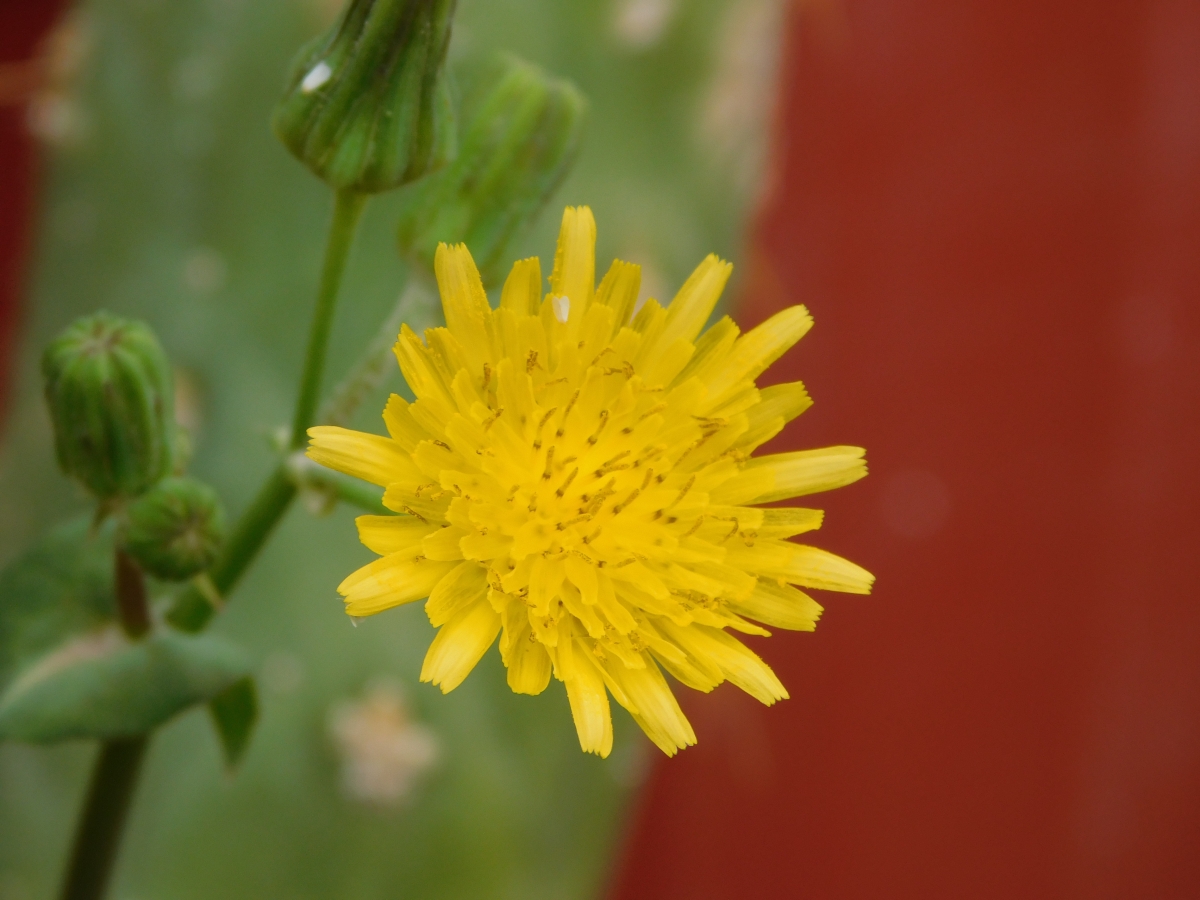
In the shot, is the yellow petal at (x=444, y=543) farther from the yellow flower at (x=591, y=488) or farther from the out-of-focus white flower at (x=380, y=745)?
the out-of-focus white flower at (x=380, y=745)

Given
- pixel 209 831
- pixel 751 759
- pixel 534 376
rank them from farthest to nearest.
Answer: pixel 751 759, pixel 209 831, pixel 534 376

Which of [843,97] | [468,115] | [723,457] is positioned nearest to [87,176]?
[468,115]

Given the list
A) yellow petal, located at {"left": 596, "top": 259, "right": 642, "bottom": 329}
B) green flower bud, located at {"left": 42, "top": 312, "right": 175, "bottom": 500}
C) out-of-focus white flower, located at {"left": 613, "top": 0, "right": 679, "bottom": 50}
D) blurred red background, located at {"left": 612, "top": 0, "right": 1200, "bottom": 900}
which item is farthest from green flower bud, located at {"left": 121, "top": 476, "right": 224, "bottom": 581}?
blurred red background, located at {"left": 612, "top": 0, "right": 1200, "bottom": 900}

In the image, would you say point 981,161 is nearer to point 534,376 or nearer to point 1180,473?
point 1180,473

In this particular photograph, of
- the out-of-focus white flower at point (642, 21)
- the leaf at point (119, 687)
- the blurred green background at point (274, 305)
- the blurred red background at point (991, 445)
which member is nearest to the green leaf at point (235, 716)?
the leaf at point (119, 687)

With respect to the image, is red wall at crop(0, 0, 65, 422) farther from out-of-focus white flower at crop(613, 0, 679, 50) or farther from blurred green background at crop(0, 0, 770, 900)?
out-of-focus white flower at crop(613, 0, 679, 50)

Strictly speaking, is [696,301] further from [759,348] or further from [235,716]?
[235,716]
